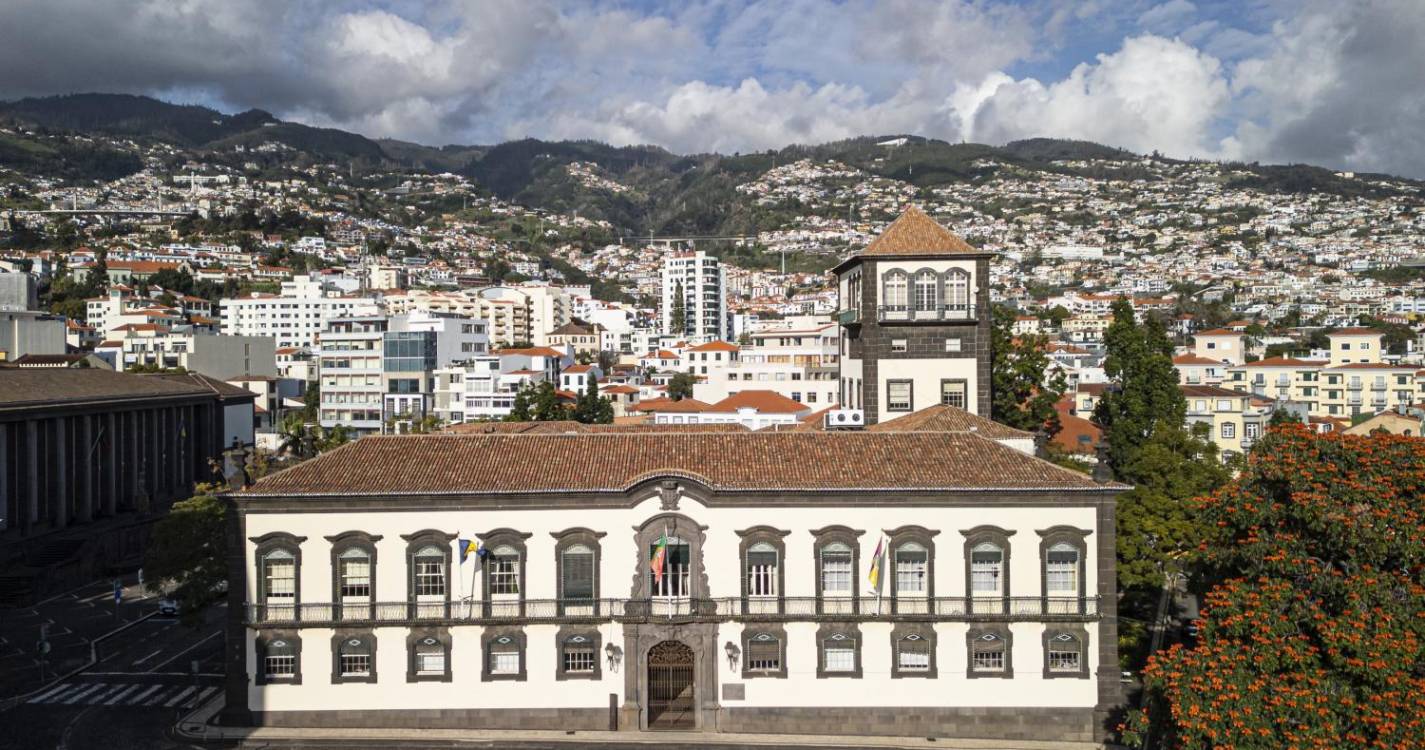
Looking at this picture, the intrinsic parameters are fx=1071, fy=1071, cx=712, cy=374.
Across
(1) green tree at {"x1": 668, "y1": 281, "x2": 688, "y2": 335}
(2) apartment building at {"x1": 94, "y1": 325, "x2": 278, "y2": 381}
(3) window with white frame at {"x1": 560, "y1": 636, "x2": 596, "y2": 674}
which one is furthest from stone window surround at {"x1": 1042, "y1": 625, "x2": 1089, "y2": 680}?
(1) green tree at {"x1": 668, "y1": 281, "x2": 688, "y2": 335}

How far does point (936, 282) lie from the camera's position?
151 ft

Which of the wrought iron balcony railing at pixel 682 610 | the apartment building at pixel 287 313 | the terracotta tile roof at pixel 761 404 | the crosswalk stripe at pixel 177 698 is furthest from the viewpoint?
the apartment building at pixel 287 313

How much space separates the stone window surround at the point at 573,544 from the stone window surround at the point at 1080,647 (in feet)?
40.9

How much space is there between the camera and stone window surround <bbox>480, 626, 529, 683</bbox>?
2983 centimetres

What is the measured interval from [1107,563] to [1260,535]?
23.4ft

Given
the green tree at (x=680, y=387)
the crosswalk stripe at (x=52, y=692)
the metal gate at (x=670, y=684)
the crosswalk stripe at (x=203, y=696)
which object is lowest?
Result: the crosswalk stripe at (x=52, y=692)

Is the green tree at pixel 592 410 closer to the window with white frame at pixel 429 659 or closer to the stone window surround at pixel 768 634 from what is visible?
the window with white frame at pixel 429 659

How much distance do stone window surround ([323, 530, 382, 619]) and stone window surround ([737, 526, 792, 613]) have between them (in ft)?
33.0

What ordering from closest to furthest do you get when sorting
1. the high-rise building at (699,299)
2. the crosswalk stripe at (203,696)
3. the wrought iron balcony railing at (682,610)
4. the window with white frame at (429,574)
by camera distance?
the wrought iron balcony railing at (682,610), the window with white frame at (429,574), the crosswalk stripe at (203,696), the high-rise building at (699,299)

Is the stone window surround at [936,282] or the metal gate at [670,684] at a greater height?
the stone window surround at [936,282]

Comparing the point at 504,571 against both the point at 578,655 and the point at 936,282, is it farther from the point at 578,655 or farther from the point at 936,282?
the point at 936,282

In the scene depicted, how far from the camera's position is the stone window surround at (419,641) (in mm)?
29875

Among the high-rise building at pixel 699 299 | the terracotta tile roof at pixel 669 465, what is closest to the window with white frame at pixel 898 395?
the terracotta tile roof at pixel 669 465

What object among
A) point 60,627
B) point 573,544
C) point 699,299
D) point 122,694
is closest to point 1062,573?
point 573,544
